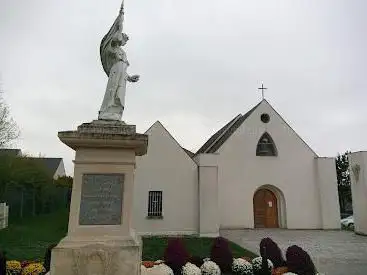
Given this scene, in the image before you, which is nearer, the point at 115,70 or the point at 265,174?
the point at 115,70

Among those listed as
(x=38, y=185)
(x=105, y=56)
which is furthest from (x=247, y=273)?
(x=38, y=185)

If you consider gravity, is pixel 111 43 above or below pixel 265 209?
above

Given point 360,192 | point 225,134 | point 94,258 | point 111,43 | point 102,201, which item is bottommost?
point 94,258

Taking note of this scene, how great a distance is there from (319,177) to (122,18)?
1847 centimetres

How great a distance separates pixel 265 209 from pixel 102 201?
1748 cm

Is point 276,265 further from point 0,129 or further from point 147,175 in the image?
point 0,129

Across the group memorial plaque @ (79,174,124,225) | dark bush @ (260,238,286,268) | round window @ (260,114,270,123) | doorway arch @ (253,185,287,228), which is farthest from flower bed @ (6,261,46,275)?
round window @ (260,114,270,123)

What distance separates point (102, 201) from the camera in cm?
542

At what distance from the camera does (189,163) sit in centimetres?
1861

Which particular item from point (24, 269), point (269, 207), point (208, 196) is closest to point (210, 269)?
point (24, 269)

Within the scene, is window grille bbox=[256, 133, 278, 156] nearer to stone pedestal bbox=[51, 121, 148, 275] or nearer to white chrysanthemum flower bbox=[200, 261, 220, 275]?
white chrysanthemum flower bbox=[200, 261, 220, 275]

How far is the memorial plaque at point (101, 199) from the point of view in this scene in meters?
5.34

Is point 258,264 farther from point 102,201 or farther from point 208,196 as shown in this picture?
point 208,196

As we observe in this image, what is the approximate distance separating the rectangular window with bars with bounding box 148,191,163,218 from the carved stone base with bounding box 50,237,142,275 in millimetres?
12886
